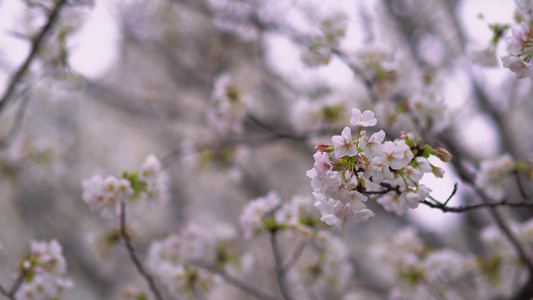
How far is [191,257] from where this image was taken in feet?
7.28

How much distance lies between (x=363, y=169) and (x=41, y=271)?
1.51m

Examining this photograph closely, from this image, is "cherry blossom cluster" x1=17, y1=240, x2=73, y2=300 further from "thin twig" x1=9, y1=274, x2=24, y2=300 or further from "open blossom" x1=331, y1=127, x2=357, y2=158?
"open blossom" x1=331, y1=127, x2=357, y2=158

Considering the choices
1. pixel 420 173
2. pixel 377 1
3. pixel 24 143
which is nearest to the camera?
pixel 420 173

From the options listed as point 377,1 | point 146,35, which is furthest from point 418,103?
point 146,35

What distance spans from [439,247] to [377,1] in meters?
2.97

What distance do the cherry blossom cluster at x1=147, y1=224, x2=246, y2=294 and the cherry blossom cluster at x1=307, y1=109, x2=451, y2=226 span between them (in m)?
1.27

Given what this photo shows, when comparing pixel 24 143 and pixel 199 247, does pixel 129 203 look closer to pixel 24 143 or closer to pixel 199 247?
pixel 199 247

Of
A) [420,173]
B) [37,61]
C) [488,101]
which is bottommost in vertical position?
[420,173]

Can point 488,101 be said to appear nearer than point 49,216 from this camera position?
Yes

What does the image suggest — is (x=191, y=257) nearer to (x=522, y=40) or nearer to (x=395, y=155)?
(x=395, y=155)

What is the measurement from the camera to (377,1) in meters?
4.52

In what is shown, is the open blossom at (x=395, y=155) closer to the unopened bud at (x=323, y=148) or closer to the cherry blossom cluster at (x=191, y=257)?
the unopened bud at (x=323, y=148)

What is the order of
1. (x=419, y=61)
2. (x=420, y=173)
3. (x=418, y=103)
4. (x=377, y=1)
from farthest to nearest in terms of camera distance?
(x=377, y=1) → (x=419, y=61) → (x=418, y=103) → (x=420, y=173)

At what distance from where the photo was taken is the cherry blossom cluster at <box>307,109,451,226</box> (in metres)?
1.01
